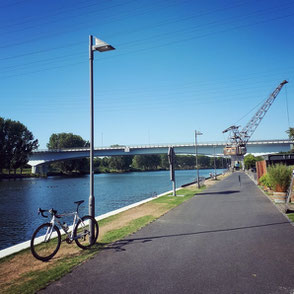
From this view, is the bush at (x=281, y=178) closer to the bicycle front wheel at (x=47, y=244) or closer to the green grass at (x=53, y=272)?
the green grass at (x=53, y=272)

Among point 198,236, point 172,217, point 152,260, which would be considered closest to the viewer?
point 152,260

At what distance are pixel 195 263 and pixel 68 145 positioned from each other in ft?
392

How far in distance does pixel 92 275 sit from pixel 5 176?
77.8 meters

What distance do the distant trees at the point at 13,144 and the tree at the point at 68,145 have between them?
104ft

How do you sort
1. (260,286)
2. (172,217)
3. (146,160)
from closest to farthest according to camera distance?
(260,286)
(172,217)
(146,160)

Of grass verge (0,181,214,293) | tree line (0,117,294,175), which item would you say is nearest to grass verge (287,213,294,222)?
grass verge (0,181,214,293)

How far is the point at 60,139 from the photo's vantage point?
11675 cm

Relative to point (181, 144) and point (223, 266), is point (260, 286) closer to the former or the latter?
point (223, 266)

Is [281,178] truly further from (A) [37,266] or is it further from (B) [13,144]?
(B) [13,144]

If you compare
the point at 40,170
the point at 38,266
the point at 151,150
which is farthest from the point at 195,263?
the point at 40,170

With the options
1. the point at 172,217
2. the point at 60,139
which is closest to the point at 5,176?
the point at 60,139

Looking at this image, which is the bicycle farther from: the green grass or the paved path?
the paved path

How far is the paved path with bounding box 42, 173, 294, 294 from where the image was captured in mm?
4332

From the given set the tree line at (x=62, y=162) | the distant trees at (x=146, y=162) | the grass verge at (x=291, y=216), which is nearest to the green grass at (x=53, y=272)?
the grass verge at (x=291, y=216)
